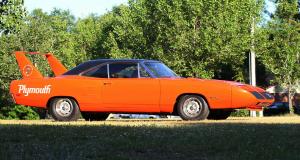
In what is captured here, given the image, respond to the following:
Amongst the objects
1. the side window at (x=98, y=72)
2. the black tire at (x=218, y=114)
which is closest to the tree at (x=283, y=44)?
the black tire at (x=218, y=114)

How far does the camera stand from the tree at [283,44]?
37.9 meters

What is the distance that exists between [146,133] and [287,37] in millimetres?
31436

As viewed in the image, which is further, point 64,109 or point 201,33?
point 201,33

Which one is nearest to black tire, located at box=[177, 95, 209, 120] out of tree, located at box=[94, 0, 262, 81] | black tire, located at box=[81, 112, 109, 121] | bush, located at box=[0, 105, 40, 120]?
black tire, located at box=[81, 112, 109, 121]

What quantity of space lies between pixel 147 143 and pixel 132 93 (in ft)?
18.2

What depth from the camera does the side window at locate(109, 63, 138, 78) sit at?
13.2 metres

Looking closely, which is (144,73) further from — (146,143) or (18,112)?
(18,112)

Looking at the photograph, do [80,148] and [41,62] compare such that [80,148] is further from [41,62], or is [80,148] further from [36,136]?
[41,62]

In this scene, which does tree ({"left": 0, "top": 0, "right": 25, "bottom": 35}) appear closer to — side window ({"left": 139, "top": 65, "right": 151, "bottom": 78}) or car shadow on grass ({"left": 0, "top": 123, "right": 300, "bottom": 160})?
side window ({"left": 139, "top": 65, "right": 151, "bottom": 78})

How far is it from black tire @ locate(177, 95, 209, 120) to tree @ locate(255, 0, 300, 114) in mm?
24735

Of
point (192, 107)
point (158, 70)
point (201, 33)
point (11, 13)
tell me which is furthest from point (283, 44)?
point (192, 107)

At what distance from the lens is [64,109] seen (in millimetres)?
13273

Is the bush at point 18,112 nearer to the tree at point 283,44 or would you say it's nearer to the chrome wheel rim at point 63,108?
the tree at point 283,44

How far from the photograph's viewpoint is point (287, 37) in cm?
3847
